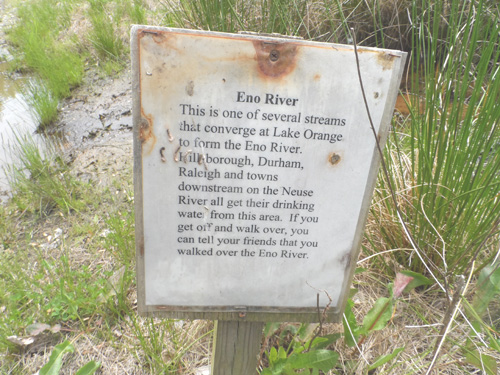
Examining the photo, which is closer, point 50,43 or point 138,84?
point 138,84

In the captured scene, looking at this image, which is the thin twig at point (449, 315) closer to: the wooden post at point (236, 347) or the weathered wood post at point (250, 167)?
the weathered wood post at point (250, 167)

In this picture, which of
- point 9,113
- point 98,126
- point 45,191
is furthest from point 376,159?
point 9,113

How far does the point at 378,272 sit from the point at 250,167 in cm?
100

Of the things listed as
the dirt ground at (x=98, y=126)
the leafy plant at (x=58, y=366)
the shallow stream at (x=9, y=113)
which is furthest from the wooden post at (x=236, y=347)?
the shallow stream at (x=9, y=113)

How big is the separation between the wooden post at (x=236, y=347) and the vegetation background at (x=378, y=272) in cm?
6

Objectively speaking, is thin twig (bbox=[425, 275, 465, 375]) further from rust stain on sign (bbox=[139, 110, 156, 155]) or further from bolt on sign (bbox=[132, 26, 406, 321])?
rust stain on sign (bbox=[139, 110, 156, 155])

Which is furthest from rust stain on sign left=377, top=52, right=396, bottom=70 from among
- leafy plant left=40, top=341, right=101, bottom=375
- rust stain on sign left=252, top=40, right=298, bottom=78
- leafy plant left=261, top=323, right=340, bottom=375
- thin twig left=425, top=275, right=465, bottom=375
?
leafy plant left=40, top=341, right=101, bottom=375

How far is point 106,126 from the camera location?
295 centimetres

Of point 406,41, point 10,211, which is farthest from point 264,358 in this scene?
point 406,41

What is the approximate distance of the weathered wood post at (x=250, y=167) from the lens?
692 millimetres

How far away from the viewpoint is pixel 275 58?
69 centimetres

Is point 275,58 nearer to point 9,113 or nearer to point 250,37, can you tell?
point 250,37

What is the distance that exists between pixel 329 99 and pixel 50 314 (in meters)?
1.34

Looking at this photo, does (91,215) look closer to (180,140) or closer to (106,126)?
(106,126)
